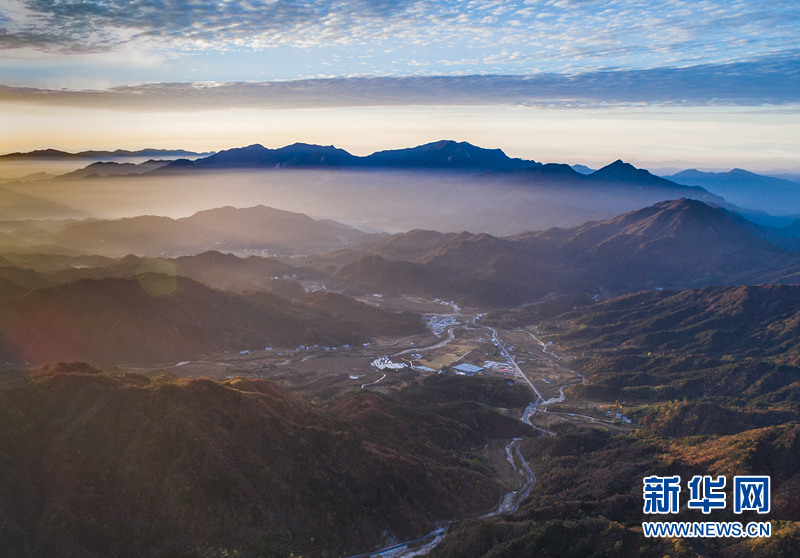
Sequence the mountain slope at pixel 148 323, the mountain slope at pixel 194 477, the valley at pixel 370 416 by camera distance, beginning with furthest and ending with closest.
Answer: the mountain slope at pixel 148 323 < the valley at pixel 370 416 < the mountain slope at pixel 194 477

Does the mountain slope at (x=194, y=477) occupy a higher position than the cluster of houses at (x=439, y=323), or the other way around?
the mountain slope at (x=194, y=477)

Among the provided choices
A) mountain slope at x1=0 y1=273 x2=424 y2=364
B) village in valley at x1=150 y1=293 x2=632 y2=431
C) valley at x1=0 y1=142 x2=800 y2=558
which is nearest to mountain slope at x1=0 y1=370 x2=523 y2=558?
valley at x1=0 y1=142 x2=800 y2=558

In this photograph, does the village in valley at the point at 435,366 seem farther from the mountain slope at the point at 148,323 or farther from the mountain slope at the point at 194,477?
the mountain slope at the point at 194,477

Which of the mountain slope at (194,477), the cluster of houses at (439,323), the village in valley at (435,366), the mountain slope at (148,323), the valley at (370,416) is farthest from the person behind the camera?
the cluster of houses at (439,323)

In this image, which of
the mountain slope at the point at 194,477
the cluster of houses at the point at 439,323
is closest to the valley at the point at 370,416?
the mountain slope at the point at 194,477

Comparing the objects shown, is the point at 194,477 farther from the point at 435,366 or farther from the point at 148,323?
the point at 435,366

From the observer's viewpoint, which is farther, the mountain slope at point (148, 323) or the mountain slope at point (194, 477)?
the mountain slope at point (148, 323)

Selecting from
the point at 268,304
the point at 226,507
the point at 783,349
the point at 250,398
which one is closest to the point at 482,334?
the point at 268,304

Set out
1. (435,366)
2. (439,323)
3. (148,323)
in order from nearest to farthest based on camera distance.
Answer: (148,323) < (435,366) < (439,323)

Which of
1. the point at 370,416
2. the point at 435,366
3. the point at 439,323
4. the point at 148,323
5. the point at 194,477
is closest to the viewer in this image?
the point at 194,477

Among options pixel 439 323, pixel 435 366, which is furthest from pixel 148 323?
pixel 439 323

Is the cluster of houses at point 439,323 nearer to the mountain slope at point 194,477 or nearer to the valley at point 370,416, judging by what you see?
the valley at point 370,416

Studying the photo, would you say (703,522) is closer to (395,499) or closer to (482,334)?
(395,499)
